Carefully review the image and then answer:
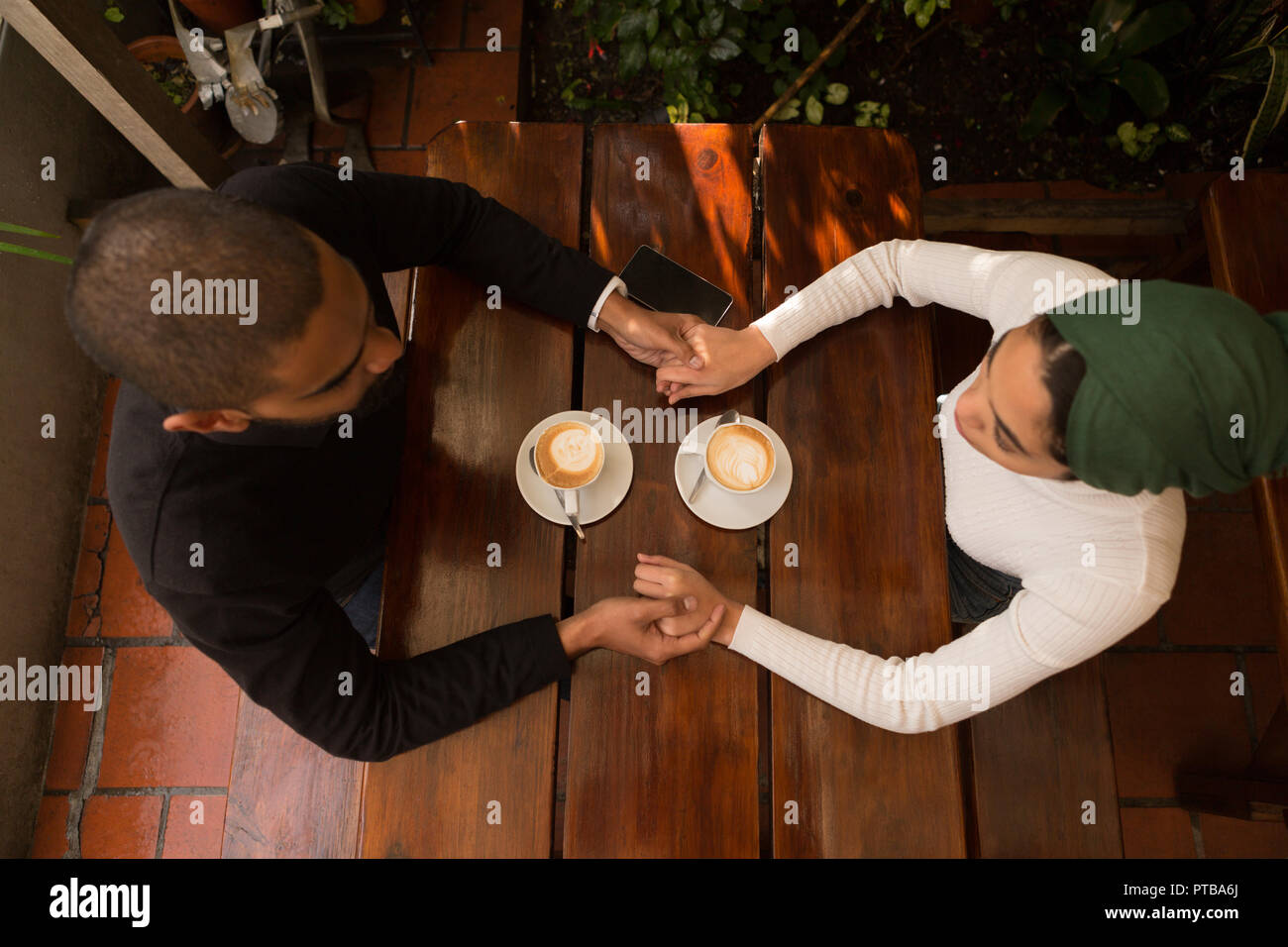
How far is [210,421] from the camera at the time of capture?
3.43 ft

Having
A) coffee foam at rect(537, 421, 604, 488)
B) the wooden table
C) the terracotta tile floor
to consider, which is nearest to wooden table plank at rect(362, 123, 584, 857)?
the wooden table

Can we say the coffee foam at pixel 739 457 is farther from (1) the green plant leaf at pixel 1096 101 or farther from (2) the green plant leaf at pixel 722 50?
(1) the green plant leaf at pixel 1096 101

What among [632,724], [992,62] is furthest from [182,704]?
[992,62]

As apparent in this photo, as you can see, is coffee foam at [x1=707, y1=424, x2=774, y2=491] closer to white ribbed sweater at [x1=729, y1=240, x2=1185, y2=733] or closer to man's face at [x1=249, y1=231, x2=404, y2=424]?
white ribbed sweater at [x1=729, y1=240, x2=1185, y2=733]

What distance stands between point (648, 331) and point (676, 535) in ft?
1.29

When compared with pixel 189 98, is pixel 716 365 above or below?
below

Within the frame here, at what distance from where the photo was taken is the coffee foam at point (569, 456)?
132cm

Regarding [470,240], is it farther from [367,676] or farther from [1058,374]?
[1058,374]

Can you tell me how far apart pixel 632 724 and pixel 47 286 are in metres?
2.19

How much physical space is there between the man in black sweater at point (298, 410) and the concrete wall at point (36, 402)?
4.17 ft

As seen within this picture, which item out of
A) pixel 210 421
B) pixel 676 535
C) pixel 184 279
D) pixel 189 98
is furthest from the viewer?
pixel 189 98

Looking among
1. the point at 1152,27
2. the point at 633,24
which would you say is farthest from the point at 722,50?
the point at 1152,27

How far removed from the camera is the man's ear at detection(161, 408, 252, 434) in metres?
1.00

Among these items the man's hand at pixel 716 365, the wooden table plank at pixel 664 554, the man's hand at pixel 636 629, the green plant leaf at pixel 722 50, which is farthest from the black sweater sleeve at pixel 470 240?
the green plant leaf at pixel 722 50
